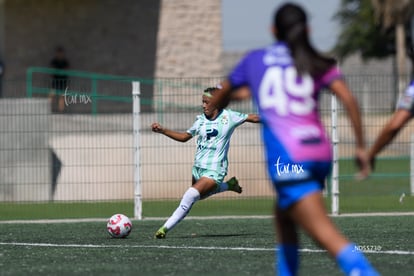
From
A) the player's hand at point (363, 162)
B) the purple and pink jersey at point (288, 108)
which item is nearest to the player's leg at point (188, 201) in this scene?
the purple and pink jersey at point (288, 108)

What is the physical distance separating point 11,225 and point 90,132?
4680 millimetres

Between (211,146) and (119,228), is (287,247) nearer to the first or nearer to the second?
(119,228)

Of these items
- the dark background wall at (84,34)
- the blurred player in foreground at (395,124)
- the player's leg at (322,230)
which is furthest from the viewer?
the dark background wall at (84,34)

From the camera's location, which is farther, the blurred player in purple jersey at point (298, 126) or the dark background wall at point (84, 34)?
the dark background wall at point (84, 34)

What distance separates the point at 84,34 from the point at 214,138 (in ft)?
54.4

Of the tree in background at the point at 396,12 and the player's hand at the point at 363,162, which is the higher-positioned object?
the tree in background at the point at 396,12

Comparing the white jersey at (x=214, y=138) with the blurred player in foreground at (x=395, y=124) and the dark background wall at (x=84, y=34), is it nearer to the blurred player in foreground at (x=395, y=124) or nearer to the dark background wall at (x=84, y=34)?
the blurred player in foreground at (x=395, y=124)

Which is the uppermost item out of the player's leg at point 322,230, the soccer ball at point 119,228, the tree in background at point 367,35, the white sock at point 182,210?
the tree in background at point 367,35

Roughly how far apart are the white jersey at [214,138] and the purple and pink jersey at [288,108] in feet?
22.1

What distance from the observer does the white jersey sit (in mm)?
14945

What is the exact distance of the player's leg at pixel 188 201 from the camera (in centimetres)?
1455

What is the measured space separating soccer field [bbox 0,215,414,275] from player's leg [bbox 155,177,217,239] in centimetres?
16

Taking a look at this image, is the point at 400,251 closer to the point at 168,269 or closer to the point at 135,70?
the point at 168,269

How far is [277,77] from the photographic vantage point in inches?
319
